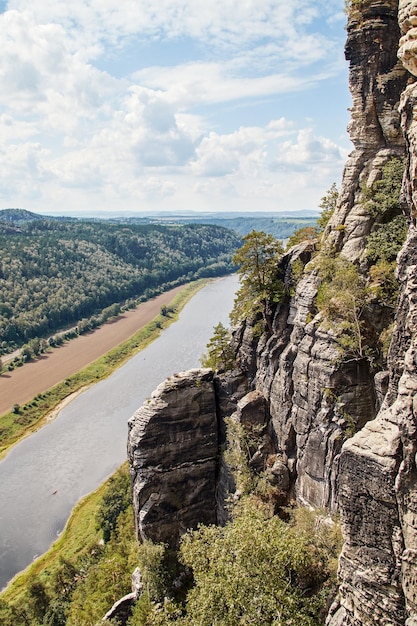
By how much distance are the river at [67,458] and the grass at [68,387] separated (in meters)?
2.03

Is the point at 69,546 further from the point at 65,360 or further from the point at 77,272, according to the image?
the point at 77,272

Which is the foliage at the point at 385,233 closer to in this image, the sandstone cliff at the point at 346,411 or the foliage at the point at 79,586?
the sandstone cliff at the point at 346,411

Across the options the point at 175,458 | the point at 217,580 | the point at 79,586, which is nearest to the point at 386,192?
the point at 217,580

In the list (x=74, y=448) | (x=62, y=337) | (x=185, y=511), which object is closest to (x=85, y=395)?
(x=74, y=448)

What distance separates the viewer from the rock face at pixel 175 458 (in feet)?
90.1

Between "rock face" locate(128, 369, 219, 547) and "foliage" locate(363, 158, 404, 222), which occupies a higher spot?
"foliage" locate(363, 158, 404, 222)

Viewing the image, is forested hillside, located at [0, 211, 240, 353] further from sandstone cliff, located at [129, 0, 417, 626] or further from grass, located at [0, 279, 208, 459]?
sandstone cliff, located at [129, 0, 417, 626]

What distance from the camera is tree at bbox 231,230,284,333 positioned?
26.5 meters

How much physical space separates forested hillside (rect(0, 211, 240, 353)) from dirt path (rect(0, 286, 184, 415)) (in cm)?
956

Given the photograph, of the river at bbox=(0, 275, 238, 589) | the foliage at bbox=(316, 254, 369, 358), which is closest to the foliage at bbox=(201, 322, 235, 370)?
the foliage at bbox=(316, 254, 369, 358)

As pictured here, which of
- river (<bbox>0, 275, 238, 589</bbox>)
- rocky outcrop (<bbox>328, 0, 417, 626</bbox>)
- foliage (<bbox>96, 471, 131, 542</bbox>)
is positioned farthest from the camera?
river (<bbox>0, 275, 238, 589</bbox>)

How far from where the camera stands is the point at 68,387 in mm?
78938

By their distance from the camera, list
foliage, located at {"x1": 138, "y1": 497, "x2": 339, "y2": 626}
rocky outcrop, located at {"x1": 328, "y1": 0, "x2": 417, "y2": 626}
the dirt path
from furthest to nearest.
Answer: the dirt path → foliage, located at {"x1": 138, "y1": 497, "x2": 339, "y2": 626} → rocky outcrop, located at {"x1": 328, "y1": 0, "x2": 417, "y2": 626}

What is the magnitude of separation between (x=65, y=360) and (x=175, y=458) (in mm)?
68880
